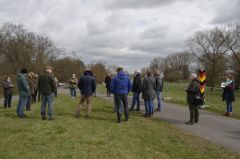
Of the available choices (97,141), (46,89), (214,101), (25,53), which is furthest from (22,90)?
(25,53)

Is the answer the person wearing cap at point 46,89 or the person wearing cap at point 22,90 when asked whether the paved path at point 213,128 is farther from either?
the person wearing cap at point 22,90

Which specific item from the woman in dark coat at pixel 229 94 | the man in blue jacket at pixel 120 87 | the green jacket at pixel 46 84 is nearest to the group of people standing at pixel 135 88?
the man in blue jacket at pixel 120 87

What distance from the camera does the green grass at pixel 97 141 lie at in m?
7.58

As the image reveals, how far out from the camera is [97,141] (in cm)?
854

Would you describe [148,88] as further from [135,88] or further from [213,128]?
[213,128]

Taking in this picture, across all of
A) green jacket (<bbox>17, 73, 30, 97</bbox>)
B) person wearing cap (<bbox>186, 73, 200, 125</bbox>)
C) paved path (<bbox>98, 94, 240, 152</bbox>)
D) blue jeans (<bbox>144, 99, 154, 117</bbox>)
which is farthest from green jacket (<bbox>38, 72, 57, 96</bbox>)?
person wearing cap (<bbox>186, 73, 200, 125</bbox>)

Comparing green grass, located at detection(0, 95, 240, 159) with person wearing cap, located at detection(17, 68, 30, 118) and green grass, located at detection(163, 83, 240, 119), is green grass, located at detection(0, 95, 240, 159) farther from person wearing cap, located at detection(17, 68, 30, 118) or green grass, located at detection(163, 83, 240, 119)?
green grass, located at detection(163, 83, 240, 119)

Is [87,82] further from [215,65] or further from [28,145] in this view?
[215,65]

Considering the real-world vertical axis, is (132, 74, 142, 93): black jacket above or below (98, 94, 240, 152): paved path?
above

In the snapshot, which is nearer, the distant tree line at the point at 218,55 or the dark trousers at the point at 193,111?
the dark trousers at the point at 193,111

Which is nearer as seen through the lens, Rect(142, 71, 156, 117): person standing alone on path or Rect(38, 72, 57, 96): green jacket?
Rect(38, 72, 57, 96): green jacket

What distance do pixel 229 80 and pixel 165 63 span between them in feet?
348

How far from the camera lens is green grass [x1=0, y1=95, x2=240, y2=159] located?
7.58m

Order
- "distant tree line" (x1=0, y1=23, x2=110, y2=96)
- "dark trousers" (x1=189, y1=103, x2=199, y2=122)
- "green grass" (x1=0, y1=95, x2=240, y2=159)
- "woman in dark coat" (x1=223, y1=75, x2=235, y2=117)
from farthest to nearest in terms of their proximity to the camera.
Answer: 1. "distant tree line" (x1=0, y1=23, x2=110, y2=96)
2. "woman in dark coat" (x1=223, y1=75, x2=235, y2=117)
3. "dark trousers" (x1=189, y1=103, x2=199, y2=122)
4. "green grass" (x1=0, y1=95, x2=240, y2=159)
